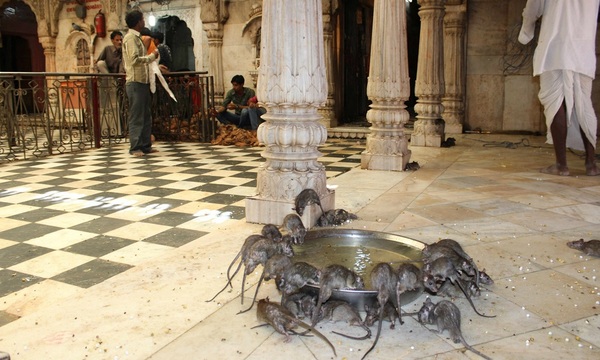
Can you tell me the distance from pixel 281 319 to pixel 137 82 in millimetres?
6349

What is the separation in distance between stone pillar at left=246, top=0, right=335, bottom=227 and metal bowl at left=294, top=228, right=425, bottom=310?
672mm

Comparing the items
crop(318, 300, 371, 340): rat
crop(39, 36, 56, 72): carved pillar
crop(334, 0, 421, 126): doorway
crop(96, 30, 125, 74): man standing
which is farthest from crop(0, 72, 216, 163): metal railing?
crop(318, 300, 371, 340): rat

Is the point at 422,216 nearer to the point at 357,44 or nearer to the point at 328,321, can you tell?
the point at 328,321

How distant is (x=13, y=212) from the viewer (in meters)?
4.54

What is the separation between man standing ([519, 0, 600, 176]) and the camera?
5.56 meters

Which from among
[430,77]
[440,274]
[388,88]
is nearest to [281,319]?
[440,274]

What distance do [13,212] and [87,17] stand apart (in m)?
12.0

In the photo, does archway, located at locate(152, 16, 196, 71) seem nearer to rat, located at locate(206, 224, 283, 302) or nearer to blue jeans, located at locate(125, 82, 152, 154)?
blue jeans, located at locate(125, 82, 152, 154)

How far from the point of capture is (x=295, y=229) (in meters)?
3.15

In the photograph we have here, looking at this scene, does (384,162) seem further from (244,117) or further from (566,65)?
(244,117)

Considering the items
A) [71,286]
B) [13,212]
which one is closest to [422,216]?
[71,286]

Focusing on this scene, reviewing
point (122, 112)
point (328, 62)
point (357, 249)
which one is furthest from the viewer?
point (328, 62)

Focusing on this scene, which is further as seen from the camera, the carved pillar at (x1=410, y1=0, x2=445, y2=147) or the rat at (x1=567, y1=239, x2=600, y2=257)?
the carved pillar at (x1=410, y1=0, x2=445, y2=147)

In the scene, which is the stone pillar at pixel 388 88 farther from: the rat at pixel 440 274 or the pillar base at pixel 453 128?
the pillar base at pixel 453 128
